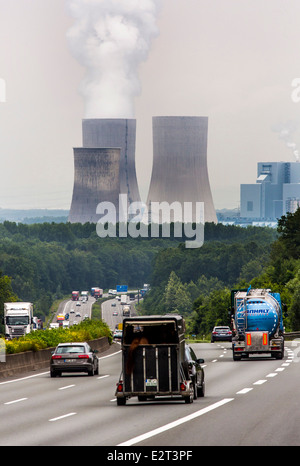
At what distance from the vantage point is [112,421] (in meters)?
20.8

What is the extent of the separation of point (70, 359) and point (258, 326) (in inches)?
362

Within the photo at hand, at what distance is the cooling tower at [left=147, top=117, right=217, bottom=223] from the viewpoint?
17850 cm

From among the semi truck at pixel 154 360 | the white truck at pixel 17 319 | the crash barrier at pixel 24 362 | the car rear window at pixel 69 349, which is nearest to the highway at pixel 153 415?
the semi truck at pixel 154 360

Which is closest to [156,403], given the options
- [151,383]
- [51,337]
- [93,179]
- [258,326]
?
[151,383]

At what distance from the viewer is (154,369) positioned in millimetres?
23953

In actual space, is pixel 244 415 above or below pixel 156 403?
above

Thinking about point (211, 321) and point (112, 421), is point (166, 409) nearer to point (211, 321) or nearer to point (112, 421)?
point (112, 421)

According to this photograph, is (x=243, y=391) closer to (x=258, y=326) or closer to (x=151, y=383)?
(x=151, y=383)

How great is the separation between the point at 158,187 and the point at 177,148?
796 cm

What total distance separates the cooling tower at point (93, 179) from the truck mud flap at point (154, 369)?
506 feet

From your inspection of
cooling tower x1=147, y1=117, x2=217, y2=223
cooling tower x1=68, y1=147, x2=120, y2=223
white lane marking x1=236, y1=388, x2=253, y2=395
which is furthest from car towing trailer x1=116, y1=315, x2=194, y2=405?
cooling tower x1=68, y1=147, x2=120, y2=223

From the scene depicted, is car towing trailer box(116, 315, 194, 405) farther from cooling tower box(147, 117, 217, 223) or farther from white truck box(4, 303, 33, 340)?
cooling tower box(147, 117, 217, 223)

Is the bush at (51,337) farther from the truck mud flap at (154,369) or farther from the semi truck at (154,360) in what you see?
the truck mud flap at (154,369)
